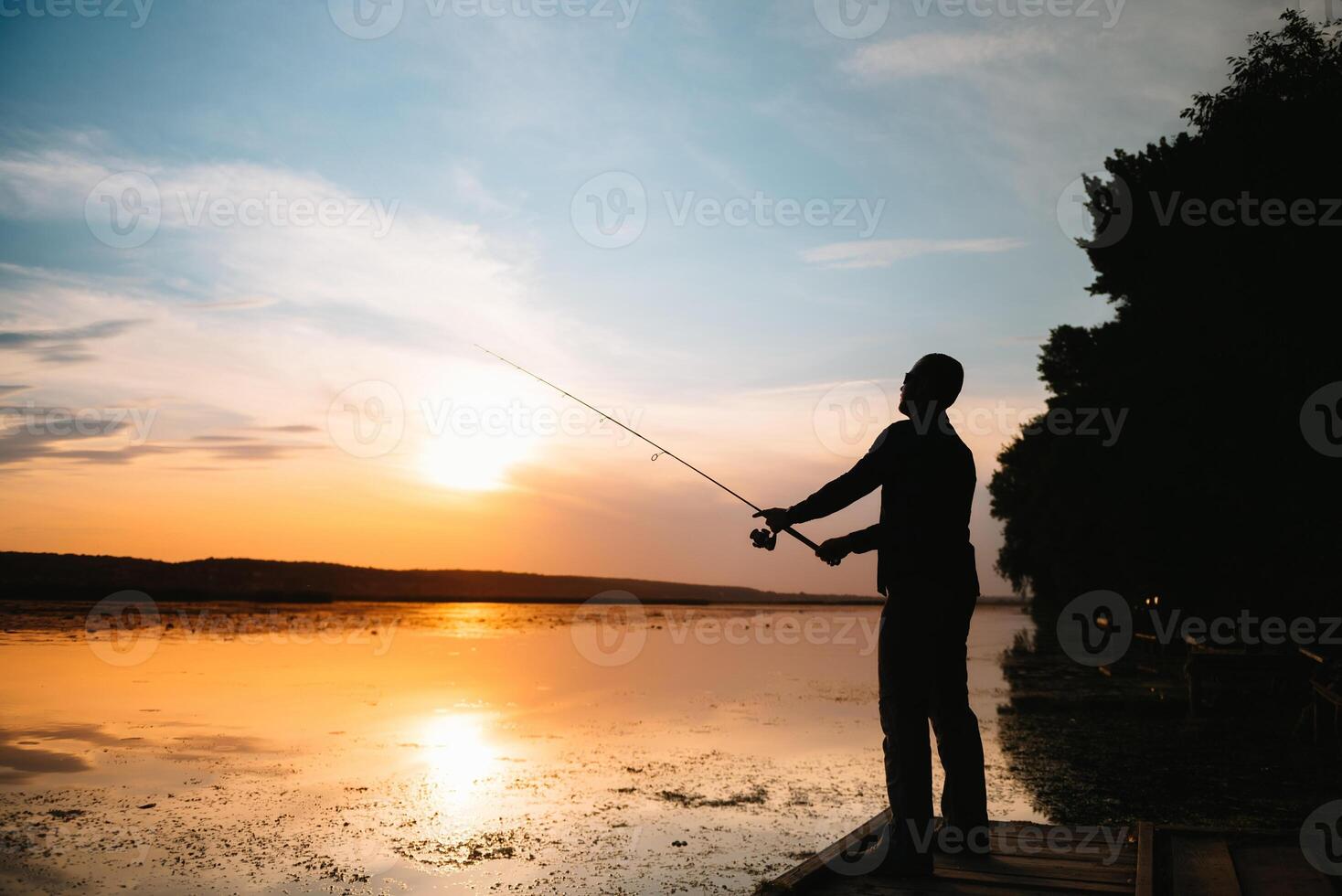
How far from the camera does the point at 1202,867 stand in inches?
220

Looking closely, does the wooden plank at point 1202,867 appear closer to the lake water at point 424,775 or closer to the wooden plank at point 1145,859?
the wooden plank at point 1145,859

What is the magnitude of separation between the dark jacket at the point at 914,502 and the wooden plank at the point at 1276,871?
6.65 ft

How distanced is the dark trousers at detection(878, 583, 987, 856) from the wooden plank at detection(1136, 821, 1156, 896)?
0.96 meters

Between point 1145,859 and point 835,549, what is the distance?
2.22 m

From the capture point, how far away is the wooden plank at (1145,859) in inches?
197

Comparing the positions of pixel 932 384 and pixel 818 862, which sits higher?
pixel 932 384

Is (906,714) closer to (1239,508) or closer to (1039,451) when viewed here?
(1239,508)

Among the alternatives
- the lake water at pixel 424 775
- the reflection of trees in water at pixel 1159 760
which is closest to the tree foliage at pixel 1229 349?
the reflection of trees in water at pixel 1159 760

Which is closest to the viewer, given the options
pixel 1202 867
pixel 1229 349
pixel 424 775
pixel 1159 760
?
pixel 1202 867

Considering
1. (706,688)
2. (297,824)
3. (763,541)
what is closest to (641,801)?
(297,824)

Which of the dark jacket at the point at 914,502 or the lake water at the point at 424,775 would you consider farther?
the lake water at the point at 424,775

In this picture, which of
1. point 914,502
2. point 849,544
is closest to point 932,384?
point 914,502

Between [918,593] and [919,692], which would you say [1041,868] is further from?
[918,593]

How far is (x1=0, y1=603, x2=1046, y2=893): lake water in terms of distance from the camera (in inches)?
292
